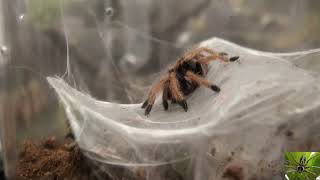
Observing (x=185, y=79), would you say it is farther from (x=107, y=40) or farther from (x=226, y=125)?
(x=107, y=40)

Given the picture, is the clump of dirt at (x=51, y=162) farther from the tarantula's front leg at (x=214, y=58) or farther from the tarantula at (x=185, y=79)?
the tarantula's front leg at (x=214, y=58)

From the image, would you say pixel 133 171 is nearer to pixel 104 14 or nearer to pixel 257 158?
pixel 257 158

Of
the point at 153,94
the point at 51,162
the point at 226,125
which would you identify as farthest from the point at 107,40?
the point at 226,125

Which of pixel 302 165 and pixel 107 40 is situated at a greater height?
pixel 107 40

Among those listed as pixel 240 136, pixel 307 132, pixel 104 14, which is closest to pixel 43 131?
pixel 104 14

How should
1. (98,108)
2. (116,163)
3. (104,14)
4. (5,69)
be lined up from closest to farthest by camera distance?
A: (116,163) → (98,108) → (5,69) → (104,14)

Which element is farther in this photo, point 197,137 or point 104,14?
point 104,14
